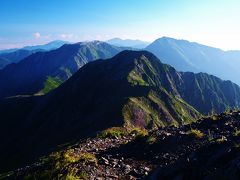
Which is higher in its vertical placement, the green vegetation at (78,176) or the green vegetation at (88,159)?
the green vegetation at (78,176)

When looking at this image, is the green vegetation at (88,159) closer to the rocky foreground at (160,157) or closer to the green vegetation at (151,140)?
the rocky foreground at (160,157)

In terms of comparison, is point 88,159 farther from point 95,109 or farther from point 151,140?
point 95,109

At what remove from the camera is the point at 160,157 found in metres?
19.6

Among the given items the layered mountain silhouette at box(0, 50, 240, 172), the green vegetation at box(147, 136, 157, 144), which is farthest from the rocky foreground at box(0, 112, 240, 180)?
the layered mountain silhouette at box(0, 50, 240, 172)

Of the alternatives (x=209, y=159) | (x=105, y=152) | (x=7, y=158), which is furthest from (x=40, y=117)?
(x=209, y=159)

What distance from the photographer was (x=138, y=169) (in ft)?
59.8

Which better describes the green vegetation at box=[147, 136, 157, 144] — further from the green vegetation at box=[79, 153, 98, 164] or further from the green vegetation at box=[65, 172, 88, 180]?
the green vegetation at box=[65, 172, 88, 180]

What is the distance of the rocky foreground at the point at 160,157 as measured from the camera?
1308cm

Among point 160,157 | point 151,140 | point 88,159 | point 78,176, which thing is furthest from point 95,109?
point 78,176

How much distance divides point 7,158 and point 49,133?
19.7m

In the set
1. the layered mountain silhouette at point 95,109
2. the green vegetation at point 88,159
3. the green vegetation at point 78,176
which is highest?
the green vegetation at point 78,176

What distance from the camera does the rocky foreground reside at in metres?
13.1

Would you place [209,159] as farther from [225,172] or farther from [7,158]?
[7,158]

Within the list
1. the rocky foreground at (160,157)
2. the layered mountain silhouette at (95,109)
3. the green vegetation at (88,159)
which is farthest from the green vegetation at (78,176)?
the layered mountain silhouette at (95,109)
